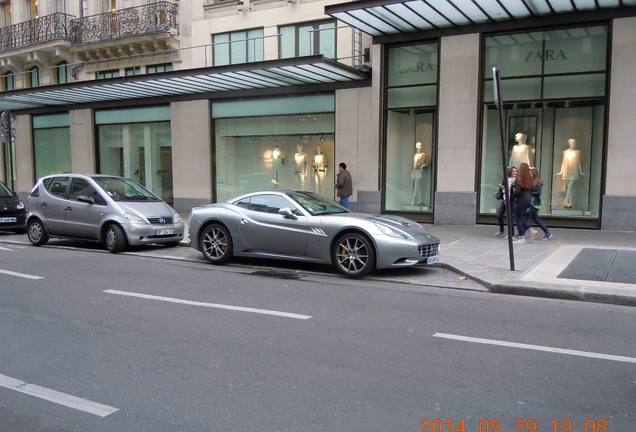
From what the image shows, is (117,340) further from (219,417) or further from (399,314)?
(399,314)

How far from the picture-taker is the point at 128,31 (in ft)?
69.2

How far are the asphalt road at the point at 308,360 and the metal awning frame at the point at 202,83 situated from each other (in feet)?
27.8

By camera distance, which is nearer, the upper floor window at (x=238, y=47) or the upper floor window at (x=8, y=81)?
the upper floor window at (x=238, y=47)

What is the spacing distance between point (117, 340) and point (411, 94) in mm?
12470

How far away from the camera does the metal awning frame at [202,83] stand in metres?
14.9

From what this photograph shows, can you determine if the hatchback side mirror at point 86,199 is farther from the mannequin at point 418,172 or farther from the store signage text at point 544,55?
the store signage text at point 544,55

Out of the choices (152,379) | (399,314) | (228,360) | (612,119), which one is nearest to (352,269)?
(399,314)

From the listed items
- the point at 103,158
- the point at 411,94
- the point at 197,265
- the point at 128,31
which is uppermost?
the point at 128,31

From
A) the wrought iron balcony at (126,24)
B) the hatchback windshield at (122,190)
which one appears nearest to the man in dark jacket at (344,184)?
the hatchback windshield at (122,190)

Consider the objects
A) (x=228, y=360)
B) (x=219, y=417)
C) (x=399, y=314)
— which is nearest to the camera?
(x=219, y=417)

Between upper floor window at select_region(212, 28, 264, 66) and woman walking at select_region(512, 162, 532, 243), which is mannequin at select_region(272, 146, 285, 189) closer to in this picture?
upper floor window at select_region(212, 28, 264, 66)

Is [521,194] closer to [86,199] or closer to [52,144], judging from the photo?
[86,199]

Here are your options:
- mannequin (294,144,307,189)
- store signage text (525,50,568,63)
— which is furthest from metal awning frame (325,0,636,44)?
mannequin (294,144,307,189)

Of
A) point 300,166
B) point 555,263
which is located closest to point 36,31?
point 300,166
